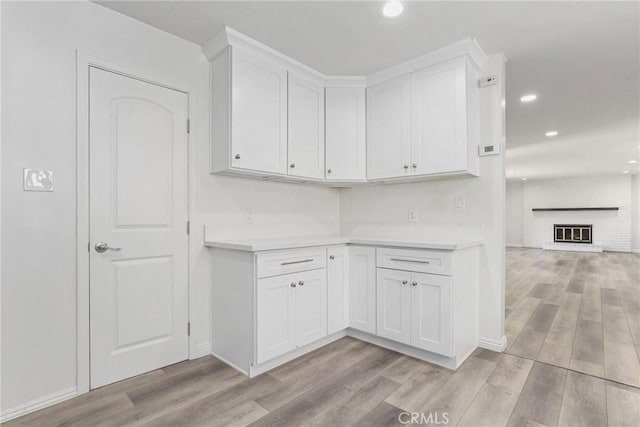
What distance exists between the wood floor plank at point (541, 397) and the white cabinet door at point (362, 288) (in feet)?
3.56

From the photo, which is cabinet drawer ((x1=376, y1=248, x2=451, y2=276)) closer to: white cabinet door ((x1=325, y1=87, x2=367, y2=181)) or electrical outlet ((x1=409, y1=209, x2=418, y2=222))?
electrical outlet ((x1=409, y1=209, x2=418, y2=222))

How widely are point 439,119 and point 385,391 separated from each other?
80.2 inches

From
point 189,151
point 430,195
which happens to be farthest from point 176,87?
point 430,195

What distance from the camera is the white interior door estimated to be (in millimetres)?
1971

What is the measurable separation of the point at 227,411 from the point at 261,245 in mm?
970

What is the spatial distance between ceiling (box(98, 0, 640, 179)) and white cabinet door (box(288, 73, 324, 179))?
0.70 feet

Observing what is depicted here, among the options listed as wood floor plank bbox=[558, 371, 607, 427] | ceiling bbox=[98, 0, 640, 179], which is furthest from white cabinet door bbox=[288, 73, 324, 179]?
wood floor plank bbox=[558, 371, 607, 427]

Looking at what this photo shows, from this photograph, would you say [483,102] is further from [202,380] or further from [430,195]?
[202,380]

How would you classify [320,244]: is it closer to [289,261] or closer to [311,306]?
[289,261]

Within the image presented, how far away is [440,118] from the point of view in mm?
2531

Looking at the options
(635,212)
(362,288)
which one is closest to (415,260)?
(362,288)

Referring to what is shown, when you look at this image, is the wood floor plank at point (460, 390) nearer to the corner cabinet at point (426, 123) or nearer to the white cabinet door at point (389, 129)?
the corner cabinet at point (426, 123)

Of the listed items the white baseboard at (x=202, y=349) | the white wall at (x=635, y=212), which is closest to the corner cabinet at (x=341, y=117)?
the white baseboard at (x=202, y=349)

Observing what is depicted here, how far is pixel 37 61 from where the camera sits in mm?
1757
